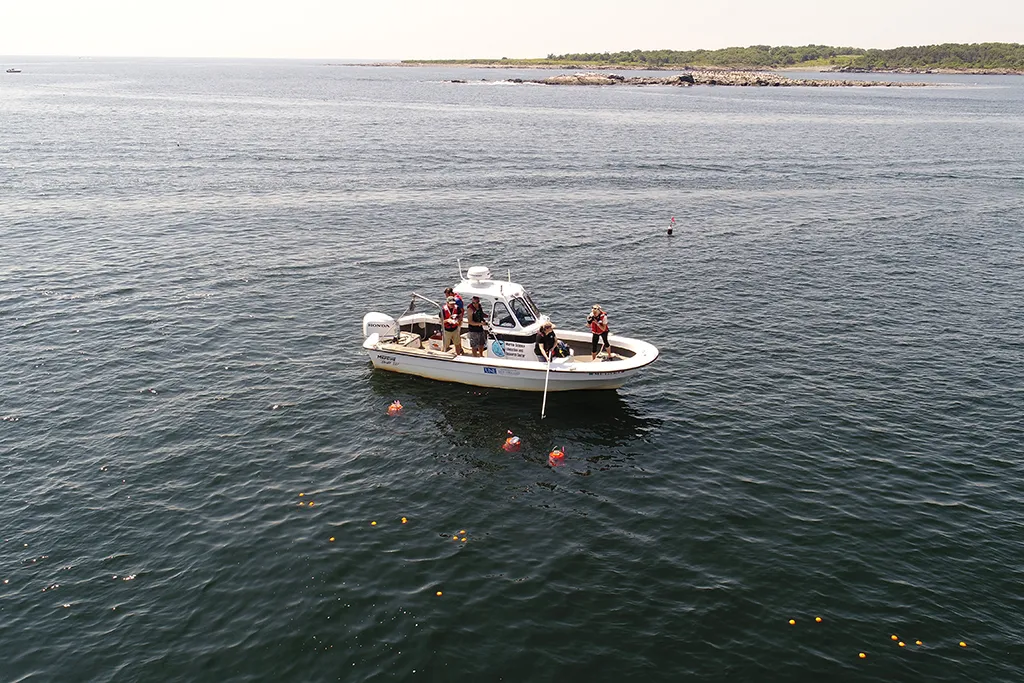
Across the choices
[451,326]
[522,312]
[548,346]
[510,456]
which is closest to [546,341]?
[548,346]

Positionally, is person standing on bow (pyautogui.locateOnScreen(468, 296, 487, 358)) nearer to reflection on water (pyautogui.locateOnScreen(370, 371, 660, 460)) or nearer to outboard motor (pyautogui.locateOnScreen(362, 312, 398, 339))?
reflection on water (pyautogui.locateOnScreen(370, 371, 660, 460))

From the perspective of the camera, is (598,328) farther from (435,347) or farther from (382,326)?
(382,326)

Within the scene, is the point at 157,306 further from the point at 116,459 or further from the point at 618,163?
the point at 618,163

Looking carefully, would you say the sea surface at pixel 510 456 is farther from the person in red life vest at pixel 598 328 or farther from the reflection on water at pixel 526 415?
the person in red life vest at pixel 598 328

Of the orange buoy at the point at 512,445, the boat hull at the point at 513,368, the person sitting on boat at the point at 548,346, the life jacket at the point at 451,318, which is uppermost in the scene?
the life jacket at the point at 451,318

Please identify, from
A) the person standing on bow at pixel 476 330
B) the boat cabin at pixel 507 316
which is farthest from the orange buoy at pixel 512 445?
the person standing on bow at pixel 476 330

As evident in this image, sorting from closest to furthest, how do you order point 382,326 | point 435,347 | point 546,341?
point 546,341, point 435,347, point 382,326

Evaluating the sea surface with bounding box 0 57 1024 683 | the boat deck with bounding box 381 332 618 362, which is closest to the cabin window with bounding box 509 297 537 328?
the boat deck with bounding box 381 332 618 362
